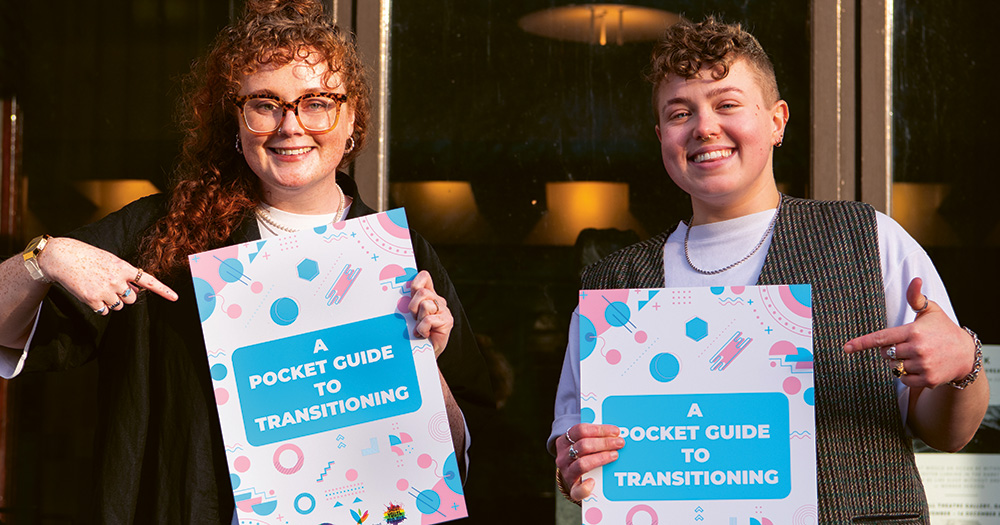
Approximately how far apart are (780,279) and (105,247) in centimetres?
145

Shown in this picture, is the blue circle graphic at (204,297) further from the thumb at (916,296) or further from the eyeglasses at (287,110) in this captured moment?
the thumb at (916,296)

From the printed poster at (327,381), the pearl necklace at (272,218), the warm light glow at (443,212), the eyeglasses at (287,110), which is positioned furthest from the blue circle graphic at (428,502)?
the warm light glow at (443,212)

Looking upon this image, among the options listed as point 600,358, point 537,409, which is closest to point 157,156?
point 537,409

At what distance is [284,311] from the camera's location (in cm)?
181

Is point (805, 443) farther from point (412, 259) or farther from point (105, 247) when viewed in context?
point (105, 247)

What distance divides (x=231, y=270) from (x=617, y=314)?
789mm

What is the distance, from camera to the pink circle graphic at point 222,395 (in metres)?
1.76

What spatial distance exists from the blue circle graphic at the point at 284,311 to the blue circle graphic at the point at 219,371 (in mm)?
137

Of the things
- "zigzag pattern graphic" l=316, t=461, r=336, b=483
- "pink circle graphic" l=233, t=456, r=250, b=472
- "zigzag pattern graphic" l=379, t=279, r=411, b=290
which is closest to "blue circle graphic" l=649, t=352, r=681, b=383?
"zigzag pattern graphic" l=379, t=279, r=411, b=290

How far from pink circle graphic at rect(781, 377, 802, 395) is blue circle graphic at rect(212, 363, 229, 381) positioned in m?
1.09

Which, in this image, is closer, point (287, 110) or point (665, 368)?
point (665, 368)

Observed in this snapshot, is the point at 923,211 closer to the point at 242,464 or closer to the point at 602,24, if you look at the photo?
the point at 602,24

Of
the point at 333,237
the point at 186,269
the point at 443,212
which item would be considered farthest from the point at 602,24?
the point at 186,269

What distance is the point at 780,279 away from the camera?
183 centimetres
